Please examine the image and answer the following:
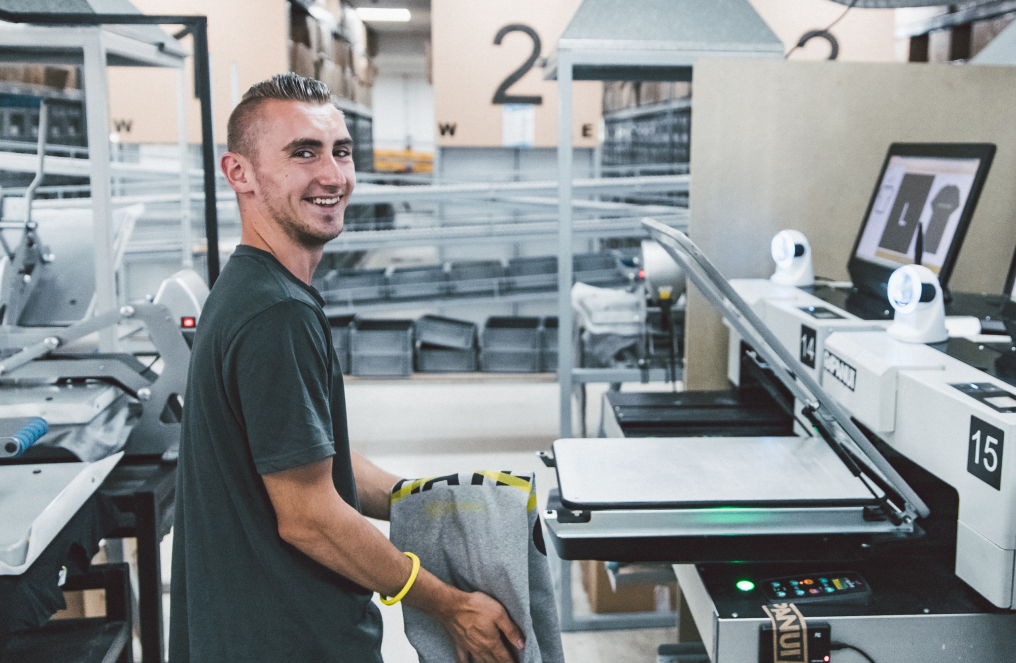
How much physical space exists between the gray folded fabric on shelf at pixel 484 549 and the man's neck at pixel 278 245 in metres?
0.39

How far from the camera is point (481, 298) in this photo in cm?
506

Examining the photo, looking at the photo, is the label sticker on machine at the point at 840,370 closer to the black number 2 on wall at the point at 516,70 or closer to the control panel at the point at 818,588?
the control panel at the point at 818,588

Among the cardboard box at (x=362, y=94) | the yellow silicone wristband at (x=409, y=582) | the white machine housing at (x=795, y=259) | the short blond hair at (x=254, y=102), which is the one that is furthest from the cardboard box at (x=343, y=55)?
the yellow silicone wristband at (x=409, y=582)

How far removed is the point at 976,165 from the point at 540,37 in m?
3.71

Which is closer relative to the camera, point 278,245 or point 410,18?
point 278,245

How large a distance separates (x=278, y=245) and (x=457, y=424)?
3.55 meters

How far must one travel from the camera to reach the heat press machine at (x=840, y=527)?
1150mm

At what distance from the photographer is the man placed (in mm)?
1046

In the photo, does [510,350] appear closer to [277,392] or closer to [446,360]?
[446,360]

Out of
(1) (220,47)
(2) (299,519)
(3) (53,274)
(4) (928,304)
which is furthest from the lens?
(1) (220,47)

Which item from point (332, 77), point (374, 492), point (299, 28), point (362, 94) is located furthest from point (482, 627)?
point (362, 94)

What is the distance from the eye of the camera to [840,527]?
1.21 metres

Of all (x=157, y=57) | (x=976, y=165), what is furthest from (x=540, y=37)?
(x=976, y=165)

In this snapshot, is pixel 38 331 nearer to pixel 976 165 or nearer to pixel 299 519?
pixel 299 519
